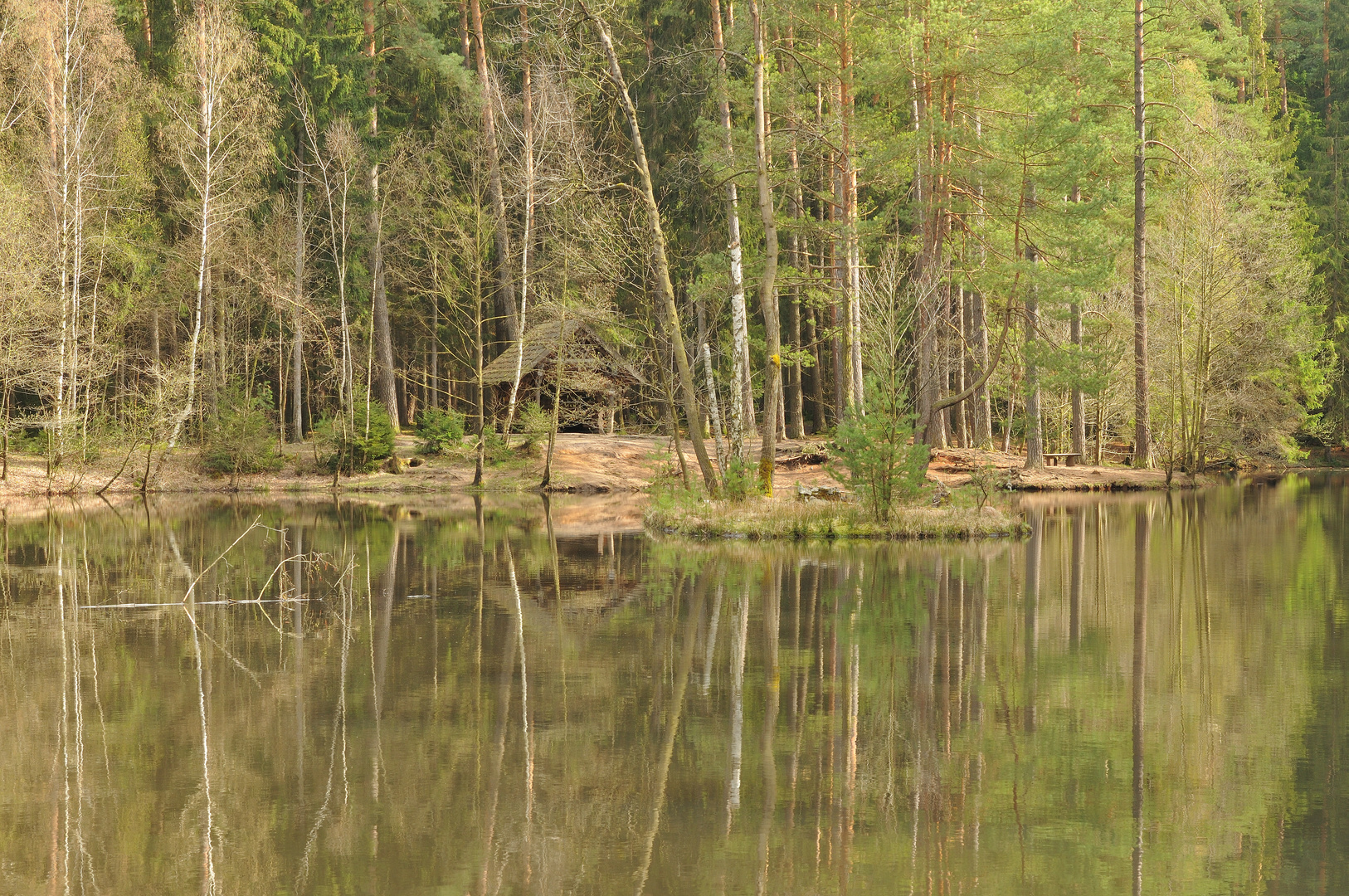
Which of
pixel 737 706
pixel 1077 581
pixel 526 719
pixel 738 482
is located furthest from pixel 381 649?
pixel 738 482

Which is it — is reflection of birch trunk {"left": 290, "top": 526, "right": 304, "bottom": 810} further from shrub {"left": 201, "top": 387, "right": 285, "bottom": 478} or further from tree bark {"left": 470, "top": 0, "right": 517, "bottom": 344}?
tree bark {"left": 470, "top": 0, "right": 517, "bottom": 344}

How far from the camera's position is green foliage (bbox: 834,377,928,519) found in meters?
20.0

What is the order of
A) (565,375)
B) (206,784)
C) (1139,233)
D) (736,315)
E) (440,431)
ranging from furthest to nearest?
1. (440,431)
2. (565,375)
3. (1139,233)
4. (736,315)
5. (206,784)

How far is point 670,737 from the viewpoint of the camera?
321 inches

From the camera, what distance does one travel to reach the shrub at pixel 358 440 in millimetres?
36750

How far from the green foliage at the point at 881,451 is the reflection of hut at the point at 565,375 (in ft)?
55.3

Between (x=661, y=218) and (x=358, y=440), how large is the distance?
11.5 meters

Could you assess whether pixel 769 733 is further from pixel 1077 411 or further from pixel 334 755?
pixel 1077 411

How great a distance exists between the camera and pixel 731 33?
30984mm

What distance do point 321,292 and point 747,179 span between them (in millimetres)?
17334

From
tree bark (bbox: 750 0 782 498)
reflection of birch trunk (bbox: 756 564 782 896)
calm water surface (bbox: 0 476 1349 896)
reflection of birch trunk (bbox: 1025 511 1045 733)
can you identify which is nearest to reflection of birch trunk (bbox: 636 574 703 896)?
calm water surface (bbox: 0 476 1349 896)

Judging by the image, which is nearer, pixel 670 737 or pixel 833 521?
pixel 670 737

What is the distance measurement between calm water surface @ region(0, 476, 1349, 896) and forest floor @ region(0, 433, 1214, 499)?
57.4 feet

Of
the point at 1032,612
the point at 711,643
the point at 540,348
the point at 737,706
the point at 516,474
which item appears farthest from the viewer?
the point at 540,348
